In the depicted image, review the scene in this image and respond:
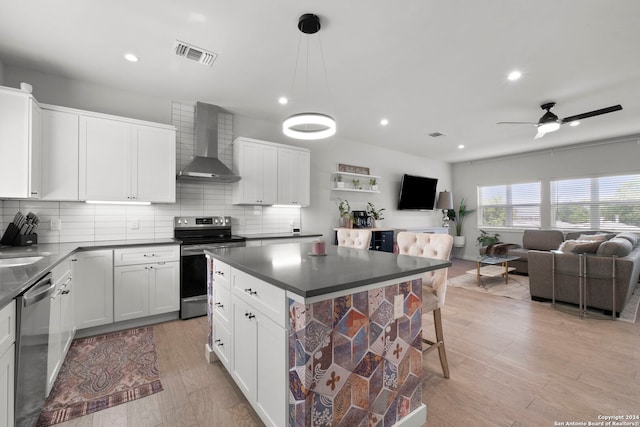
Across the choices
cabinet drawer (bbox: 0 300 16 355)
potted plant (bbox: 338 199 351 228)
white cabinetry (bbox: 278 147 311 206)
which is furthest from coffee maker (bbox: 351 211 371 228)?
cabinet drawer (bbox: 0 300 16 355)

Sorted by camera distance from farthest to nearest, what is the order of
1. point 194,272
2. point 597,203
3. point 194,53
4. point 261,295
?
point 597,203
point 194,272
point 194,53
point 261,295

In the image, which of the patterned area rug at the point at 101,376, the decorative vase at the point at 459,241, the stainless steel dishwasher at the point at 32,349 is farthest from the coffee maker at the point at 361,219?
the stainless steel dishwasher at the point at 32,349

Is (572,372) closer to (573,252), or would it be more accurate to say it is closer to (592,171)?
(573,252)

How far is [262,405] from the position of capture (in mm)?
1530

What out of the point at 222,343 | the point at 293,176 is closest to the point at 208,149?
the point at 293,176

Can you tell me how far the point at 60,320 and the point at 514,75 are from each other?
15.5 feet

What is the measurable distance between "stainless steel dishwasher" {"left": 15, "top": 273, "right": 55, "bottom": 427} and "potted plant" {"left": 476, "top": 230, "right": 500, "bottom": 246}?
7.78 m

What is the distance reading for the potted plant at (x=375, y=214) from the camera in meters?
5.93

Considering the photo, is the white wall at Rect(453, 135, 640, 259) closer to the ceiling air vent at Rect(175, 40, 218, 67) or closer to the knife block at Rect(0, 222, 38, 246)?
the ceiling air vent at Rect(175, 40, 218, 67)

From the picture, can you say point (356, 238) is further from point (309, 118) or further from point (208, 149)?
point (208, 149)

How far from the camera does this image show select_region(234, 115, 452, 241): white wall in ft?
15.4

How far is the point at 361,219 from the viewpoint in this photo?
5.64 m

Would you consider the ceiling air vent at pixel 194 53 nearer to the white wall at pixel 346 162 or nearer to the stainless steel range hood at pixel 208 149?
the stainless steel range hood at pixel 208 149

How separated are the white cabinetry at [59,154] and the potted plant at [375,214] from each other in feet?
15.4
